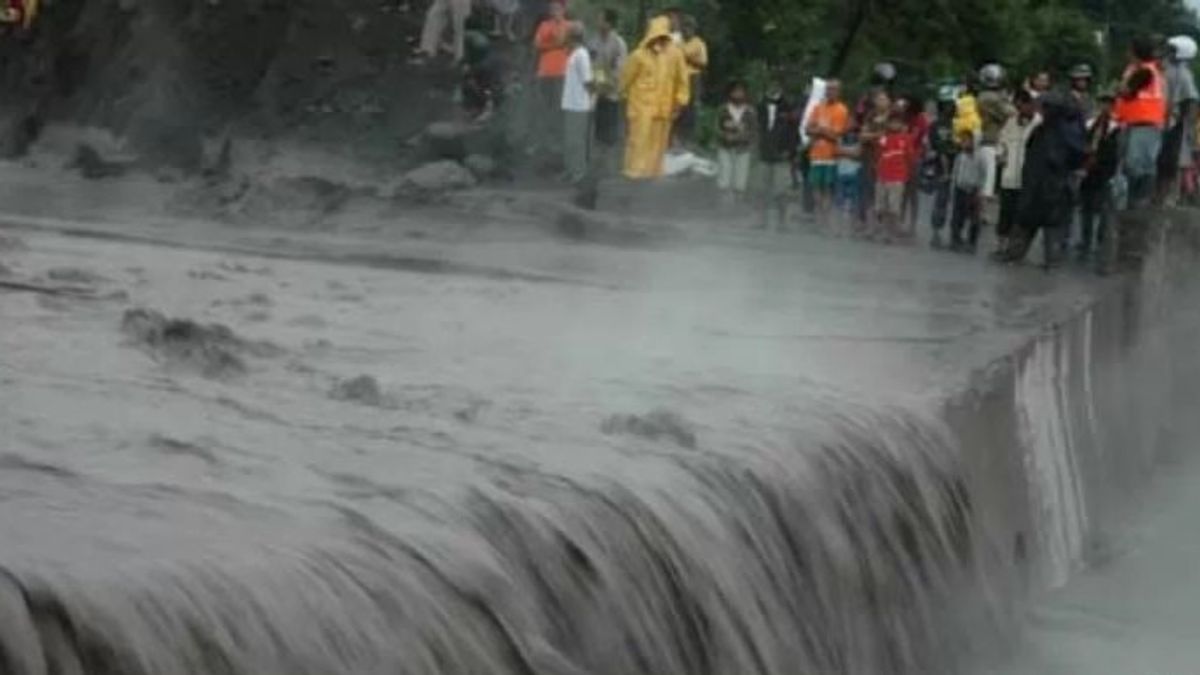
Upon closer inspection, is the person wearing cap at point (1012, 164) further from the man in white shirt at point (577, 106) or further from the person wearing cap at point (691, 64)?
the man in white shirt at point (577, 106)

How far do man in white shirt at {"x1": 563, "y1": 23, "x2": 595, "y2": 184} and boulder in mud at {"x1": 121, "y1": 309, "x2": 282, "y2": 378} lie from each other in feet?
35.7

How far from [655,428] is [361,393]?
0.80 meters

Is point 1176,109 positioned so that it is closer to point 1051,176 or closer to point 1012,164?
point 1012,164

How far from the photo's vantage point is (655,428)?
6.70m

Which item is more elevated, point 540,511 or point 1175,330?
point 540,511

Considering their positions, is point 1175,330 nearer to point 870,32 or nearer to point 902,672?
point 902,672

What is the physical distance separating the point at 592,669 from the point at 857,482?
7.60 ft

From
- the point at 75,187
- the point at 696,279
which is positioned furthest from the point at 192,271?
the point at 75,187

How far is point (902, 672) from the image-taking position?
7.41 metres

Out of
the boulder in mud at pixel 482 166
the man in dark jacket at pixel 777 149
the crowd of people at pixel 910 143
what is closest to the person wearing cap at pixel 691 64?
the crowd of people at pixel 910 143

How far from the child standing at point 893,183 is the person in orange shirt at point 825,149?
0.73 meters

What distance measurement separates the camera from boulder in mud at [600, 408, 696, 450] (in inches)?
261

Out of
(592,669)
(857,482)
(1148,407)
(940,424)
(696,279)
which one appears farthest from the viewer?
(1148,407)

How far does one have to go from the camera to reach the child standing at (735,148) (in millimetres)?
21328
